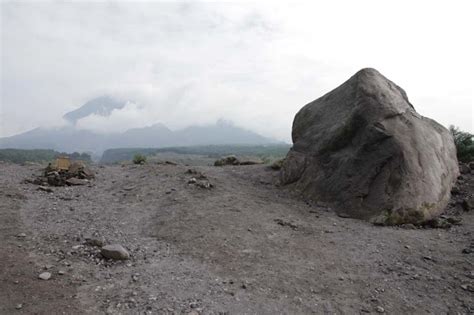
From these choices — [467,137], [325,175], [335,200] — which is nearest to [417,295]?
[335,200]

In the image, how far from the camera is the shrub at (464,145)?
1619cm

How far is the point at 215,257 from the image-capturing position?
25.2 feet

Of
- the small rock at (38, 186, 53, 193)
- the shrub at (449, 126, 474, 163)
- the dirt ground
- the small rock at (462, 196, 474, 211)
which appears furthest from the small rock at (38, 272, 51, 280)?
the shrub at (449, 126, 474, 163)

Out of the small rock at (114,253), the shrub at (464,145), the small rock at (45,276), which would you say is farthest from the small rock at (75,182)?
the shrub at (464,145)

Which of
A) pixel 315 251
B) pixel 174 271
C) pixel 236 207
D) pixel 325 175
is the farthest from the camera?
pixel 325 175

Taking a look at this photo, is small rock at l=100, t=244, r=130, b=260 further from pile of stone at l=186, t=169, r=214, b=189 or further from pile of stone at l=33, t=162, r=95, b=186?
pile of stone at l=33, t=162, r=95, b=186

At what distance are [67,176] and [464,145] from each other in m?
16.2

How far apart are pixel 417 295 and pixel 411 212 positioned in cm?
410

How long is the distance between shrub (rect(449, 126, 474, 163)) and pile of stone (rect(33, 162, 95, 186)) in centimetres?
1508

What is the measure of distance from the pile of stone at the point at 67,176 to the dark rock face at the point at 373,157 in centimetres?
710

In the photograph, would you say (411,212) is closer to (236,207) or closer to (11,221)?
(236,207)

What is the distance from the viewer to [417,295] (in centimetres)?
655

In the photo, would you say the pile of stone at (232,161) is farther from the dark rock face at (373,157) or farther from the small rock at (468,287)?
the small rock at (468,287)

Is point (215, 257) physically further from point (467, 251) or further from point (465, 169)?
point (465, 169)
